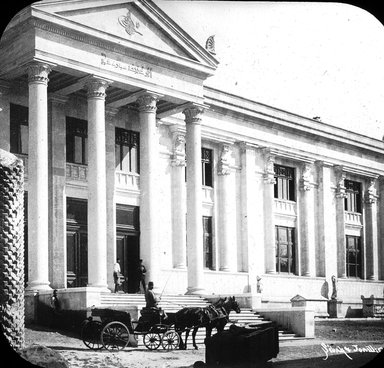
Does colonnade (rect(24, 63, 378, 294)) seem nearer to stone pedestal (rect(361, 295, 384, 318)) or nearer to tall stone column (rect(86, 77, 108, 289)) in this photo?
tall stone column (rect(86, 77, 108, 289))

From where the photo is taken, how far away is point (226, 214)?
1606 inches

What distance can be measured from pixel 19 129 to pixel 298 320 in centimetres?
1339

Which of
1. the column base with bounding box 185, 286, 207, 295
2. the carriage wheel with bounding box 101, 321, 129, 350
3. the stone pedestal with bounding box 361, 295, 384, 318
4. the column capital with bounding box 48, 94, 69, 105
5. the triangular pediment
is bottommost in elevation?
the stone pedestal with bounding box 361, 295, 384, 318

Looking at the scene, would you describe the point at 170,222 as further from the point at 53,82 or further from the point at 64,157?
the point at 53,82

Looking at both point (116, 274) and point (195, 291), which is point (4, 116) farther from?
point (195, 291)

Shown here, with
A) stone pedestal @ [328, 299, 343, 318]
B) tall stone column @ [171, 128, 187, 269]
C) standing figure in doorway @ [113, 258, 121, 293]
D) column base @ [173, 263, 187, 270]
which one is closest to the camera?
standing figure in doorway @ [113, 258, 121, 293]

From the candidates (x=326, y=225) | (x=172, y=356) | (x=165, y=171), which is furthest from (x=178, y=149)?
(x=172, y=356)

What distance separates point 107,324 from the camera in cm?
2114

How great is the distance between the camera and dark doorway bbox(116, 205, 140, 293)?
113 feet

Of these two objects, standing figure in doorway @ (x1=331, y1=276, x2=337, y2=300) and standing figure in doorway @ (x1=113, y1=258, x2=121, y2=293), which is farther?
standing figure in doorway @ (x1=331, y1=276, x2=337, y2=300)

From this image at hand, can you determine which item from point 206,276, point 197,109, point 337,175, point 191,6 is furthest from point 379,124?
point 337,175

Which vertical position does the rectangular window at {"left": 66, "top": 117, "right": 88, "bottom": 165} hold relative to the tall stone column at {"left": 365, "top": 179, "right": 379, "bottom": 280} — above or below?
above

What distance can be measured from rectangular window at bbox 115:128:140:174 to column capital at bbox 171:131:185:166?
278 centimetres

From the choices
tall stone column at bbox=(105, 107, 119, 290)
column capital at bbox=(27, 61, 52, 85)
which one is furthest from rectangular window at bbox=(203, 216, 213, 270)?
column capital at bbox=(27, 61, 52, 85)
